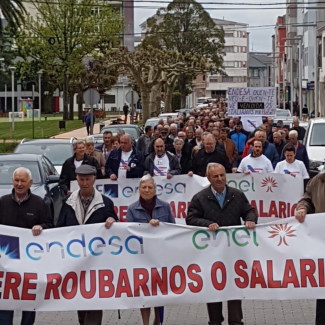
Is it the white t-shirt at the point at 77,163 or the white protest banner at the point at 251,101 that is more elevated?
the white protest banner at the point at 251,101

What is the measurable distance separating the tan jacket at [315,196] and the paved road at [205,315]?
1.22m

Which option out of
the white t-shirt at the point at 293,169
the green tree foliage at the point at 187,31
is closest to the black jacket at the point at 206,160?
the white t-shirt at the point at 293,169

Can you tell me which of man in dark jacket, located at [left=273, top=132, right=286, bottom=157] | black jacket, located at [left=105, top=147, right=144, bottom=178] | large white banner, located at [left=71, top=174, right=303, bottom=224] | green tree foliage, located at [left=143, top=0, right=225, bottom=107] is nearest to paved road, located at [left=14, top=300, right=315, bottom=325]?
large white banner, located at [left=71, top=174, right=303, bottom=224]

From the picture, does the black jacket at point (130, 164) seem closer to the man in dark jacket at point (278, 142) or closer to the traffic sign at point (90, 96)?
the man in dark jacket at point (278, 142)

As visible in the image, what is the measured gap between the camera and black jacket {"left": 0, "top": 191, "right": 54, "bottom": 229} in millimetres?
8133

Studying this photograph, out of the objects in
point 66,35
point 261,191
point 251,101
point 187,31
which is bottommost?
point 261,191

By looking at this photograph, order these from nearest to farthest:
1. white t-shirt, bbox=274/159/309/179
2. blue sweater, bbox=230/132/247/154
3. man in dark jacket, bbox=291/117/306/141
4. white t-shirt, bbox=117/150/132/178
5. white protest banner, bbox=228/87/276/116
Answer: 1. white t-shirt, bbox=274/159/309/179
2. white t-shirt, bbox=117/150/132/178
3. blue sweater, bbox=230/132/247/154
4. man in dark jacket, bbox=291/117/306/141
5. white protest banner, bbox=228/87/276/116

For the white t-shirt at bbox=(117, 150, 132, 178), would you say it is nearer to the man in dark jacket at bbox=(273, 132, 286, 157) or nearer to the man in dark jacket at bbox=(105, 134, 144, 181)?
the man in dark jacket at bbox=(105, 134, 144, 181)

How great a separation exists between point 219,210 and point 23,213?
1.74 meters

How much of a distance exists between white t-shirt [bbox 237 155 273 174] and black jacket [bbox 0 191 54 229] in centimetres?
679

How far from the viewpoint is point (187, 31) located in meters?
107

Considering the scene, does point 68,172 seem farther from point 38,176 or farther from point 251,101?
point 251,101

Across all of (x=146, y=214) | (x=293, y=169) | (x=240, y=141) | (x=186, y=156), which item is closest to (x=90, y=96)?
(x=240, y=141)

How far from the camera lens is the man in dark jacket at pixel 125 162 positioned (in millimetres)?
14484
